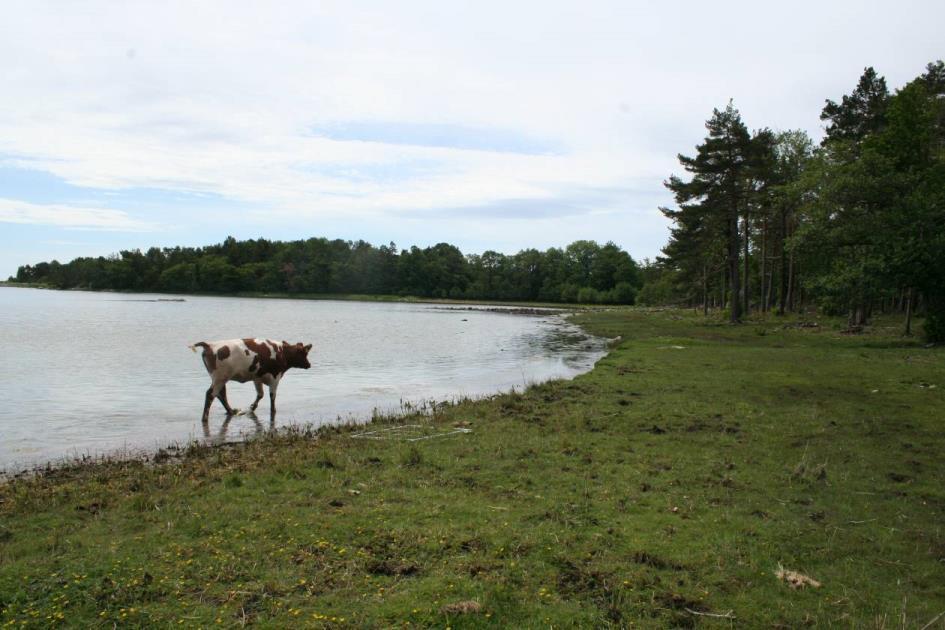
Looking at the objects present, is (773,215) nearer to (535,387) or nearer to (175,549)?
(535,387)

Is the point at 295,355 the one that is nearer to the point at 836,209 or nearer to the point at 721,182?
the point at 836,209

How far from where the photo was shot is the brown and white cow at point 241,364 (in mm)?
17562

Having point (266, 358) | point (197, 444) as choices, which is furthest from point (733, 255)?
point (197, 444)

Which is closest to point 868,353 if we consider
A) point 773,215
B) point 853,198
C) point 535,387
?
point 853,198

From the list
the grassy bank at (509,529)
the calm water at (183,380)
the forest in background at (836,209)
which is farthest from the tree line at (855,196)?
the grassy bank at (509,529)

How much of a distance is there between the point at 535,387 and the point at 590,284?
159966 mm

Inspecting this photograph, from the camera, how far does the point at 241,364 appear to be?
17922 millimetres

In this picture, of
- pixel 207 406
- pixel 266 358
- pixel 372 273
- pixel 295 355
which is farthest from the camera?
pixel 372 273

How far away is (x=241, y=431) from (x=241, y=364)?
9.22ft

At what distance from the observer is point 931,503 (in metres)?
8.88

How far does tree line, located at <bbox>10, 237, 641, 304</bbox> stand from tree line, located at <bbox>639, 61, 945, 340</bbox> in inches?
4827

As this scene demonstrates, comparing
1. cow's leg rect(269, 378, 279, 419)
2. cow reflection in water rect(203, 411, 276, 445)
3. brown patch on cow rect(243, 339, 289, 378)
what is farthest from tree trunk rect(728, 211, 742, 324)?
cow reflection in water rect(203, 411, 276, 445)

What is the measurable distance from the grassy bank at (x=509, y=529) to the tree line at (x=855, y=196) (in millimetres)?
17894

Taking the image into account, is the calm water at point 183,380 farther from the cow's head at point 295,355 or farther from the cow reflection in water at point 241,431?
the cow's head at point 295,355
